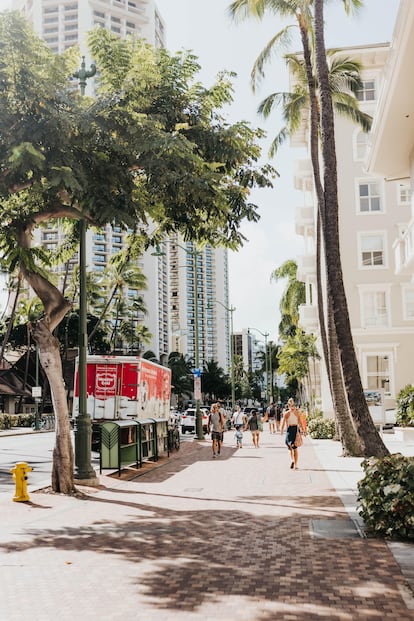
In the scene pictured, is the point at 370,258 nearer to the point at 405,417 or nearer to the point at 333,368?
the point at 405,417

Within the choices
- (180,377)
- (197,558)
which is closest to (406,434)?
(197,558)

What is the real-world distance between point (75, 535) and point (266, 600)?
3868 millimetres

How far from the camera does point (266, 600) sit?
6.34 meters

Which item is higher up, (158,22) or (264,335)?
(158,22)

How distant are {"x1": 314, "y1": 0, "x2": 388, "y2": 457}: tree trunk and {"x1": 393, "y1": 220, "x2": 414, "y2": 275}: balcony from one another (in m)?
1.73

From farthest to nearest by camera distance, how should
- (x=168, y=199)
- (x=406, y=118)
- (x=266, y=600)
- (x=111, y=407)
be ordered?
1. (x=111, y=407)
2. (x=406, y=118)
3. (x=168, y=199)
4. (x=266, y=600)

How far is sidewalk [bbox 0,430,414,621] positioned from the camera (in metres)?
6.11

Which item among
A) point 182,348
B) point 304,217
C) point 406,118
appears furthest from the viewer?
point 182,348

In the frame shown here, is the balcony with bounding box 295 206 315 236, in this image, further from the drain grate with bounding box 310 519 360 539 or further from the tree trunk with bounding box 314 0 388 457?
the drain grate with bounding box 310 519 360 539

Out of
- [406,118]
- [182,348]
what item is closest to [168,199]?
[406,118]

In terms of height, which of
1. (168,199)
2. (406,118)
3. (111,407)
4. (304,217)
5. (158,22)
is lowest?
(111,407)

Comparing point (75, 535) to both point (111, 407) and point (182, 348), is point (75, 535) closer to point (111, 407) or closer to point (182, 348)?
point (111, 407)

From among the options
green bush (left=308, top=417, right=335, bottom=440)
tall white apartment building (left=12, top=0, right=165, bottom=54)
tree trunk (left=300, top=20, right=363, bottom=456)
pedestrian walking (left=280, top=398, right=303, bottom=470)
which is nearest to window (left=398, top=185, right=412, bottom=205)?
green bush (left=308, top=417, right=335, bottom=440)

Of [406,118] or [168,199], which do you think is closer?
→ [168,199]
